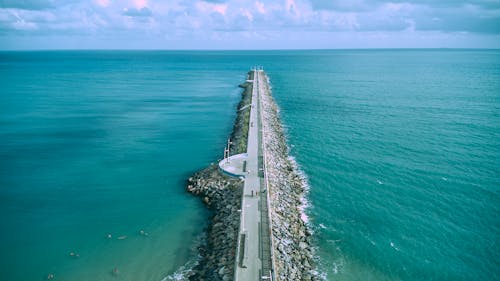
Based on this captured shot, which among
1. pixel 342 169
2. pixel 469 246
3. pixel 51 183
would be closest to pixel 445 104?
pixel 342 169

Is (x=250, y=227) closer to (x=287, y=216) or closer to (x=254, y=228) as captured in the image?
(x=254, y=228)

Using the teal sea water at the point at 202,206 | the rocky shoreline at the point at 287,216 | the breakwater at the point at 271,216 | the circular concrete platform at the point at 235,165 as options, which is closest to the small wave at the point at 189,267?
the teal sea water at the point at 202,206

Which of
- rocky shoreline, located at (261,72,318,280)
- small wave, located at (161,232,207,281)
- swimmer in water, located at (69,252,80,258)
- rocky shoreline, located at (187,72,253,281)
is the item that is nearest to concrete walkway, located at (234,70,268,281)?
rocky shoreline, located at (187,72,253,281)

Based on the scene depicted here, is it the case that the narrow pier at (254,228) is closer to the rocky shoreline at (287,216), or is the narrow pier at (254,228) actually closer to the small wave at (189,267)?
the rocky shoreline at (287,216)

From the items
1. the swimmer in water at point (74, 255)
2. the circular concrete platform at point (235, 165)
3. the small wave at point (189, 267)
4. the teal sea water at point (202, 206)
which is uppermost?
the circular concrete platform at point (235, 165)

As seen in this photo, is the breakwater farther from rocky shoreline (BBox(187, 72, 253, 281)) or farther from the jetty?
the jetty

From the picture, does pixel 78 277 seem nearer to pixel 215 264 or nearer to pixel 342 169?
pixel 215 264
